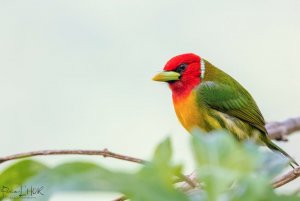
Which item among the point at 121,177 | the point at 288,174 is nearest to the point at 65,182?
the point at 121,177

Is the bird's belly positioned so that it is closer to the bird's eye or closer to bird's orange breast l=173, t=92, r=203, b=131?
bird's orange breast l=173, t=92, r=203, b=131

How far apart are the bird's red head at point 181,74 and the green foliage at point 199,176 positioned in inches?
74.7

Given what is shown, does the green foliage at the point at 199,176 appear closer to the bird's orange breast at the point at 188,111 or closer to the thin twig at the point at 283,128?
the thin twig at the point at 283,128

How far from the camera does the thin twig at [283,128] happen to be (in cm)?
169

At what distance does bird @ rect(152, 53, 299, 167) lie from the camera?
2.11 m

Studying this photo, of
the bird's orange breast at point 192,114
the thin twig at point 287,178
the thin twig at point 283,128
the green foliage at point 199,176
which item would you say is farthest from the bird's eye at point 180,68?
the green foliage at point 199,176

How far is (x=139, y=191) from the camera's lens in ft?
0.78

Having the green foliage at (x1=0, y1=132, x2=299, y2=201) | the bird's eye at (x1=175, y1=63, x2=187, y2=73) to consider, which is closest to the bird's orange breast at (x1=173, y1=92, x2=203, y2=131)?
the bird's eye at (x1=175, y1=63, x2=187, y2=73)

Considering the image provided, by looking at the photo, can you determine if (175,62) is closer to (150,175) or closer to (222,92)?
(222,92)

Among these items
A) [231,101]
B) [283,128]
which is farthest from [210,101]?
[283,128]

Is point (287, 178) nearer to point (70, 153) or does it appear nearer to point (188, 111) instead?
point (70, 153)

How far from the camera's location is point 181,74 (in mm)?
2188

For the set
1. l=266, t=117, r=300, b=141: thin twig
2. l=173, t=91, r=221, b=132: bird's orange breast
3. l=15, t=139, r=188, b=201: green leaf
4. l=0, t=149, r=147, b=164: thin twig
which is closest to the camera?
l=15, t=139, r=188, b=201: green leaf

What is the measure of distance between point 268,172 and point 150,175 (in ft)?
0.24
